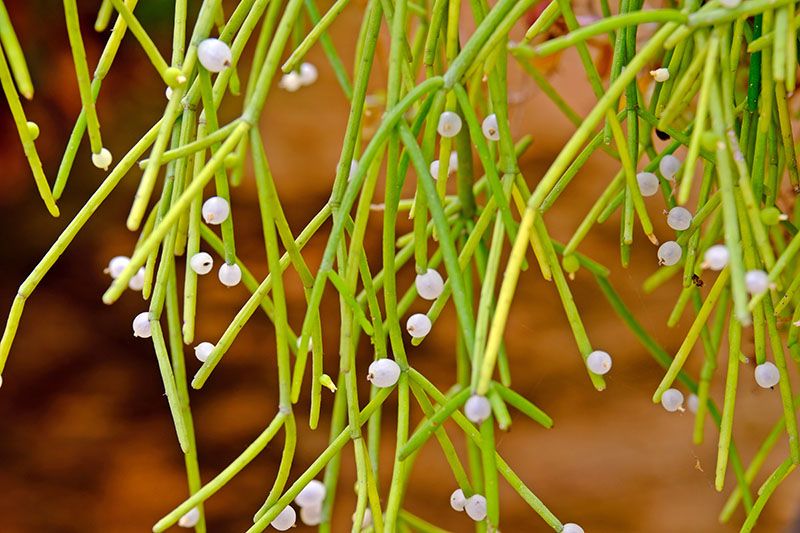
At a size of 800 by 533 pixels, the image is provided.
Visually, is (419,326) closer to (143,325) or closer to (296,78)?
(143,325)

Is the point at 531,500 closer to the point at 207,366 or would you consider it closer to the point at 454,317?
the point at 207,366

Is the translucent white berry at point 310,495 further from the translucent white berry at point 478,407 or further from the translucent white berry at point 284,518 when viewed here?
the translucent white berry at point 478,407

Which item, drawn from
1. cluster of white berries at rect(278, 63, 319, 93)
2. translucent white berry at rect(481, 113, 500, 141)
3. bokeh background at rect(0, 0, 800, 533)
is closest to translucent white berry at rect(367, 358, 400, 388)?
translucent white berry at rect(481, 113, 500, 141)

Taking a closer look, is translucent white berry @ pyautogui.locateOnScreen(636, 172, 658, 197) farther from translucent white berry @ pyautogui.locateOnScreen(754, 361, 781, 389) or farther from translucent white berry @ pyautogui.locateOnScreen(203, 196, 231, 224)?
translucent white berry @ pyautogui.locateOnScreen(203, 196, 231, 224)

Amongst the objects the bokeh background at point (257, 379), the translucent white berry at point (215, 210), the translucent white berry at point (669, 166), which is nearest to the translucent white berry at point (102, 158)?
the translucent white berry at point (215, 210)

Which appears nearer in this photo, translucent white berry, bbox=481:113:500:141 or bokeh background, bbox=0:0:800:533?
translucent white berry, bbox=481:113:500:141

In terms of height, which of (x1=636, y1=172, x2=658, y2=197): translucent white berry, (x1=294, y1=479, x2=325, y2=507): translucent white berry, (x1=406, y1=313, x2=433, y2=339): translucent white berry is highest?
(x1=636, y1=172, x2=658, y2=197): translucent white berry

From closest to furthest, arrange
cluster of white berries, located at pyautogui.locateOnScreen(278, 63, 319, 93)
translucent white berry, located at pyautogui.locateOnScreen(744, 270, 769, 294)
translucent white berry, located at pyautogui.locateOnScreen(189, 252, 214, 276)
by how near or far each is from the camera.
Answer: translucent white berry, located at pyautogui.locateOnScreen(744, 270, 769, 294) → translucent white berry, located at pyautogui.locateOnScreen(189, 252, 214, 276) → cluster of white berries, located at pyautogui.locateOnScreen(278, 63, 319, 93)

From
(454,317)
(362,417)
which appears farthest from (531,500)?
(454,317)
